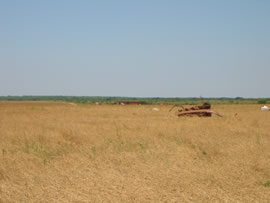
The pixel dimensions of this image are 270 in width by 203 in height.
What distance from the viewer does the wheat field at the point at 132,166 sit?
743 cm

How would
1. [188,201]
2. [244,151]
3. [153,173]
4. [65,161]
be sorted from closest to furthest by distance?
[188,201] < [153,173] < [65,161] < [244,151]

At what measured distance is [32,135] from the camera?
1412 centimetres

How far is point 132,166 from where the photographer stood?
9.74 metres

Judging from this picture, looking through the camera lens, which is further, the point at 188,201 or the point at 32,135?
the point at 32,135

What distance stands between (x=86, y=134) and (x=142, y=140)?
7.72ft

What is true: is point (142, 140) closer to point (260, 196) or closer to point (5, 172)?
point (5, 172)

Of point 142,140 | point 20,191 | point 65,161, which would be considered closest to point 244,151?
point 142,140

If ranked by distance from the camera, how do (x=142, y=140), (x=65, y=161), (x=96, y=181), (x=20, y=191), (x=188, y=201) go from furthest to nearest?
(x=142, y=140), (x=65, y=161), (x=96, y=181), (x=20, y=191), (x=188, y=201)

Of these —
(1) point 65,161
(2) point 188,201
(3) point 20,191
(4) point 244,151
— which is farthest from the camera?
(4) point 244,151

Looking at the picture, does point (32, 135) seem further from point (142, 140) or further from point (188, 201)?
point (188, 201)

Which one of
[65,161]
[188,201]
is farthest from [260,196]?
[65,161]

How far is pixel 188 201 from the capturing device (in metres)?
6.94

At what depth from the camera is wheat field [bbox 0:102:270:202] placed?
743cm

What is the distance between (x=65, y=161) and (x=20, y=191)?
2.61 m
